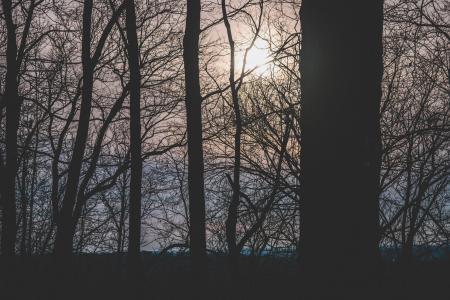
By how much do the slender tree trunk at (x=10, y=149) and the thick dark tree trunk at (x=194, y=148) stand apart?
5.10 meters

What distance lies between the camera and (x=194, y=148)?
752cm

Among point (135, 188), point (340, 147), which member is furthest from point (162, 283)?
point (340, 147)

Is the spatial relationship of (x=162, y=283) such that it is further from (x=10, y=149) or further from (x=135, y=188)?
(x=135, y=188)

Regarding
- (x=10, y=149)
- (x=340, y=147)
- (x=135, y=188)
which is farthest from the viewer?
(x=10, y=149)

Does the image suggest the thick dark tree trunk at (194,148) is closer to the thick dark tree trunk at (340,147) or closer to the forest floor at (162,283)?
the forest floor at (162,283)

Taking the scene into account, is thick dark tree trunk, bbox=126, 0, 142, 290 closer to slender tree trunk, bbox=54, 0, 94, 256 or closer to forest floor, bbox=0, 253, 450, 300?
slender tree trunk, bbox=54, 0, 94, 256

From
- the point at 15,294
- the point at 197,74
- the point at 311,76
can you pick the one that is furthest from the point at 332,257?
Result: the point at 15,294

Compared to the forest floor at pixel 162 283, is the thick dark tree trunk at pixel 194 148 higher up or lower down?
higher up

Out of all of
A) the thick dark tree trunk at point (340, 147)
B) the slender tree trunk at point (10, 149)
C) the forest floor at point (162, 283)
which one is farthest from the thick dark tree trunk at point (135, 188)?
the thick dark tree trunk at point (340, 147)

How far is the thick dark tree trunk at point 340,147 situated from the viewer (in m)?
2.52

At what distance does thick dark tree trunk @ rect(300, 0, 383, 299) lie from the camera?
2.52 m

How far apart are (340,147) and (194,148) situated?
16.5 feet

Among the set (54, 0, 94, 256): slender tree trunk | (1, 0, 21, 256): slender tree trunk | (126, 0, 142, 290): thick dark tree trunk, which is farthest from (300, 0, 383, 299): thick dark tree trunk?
(1, 0, 21, 256): slender tree trunk

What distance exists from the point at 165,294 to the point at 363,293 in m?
10.6
